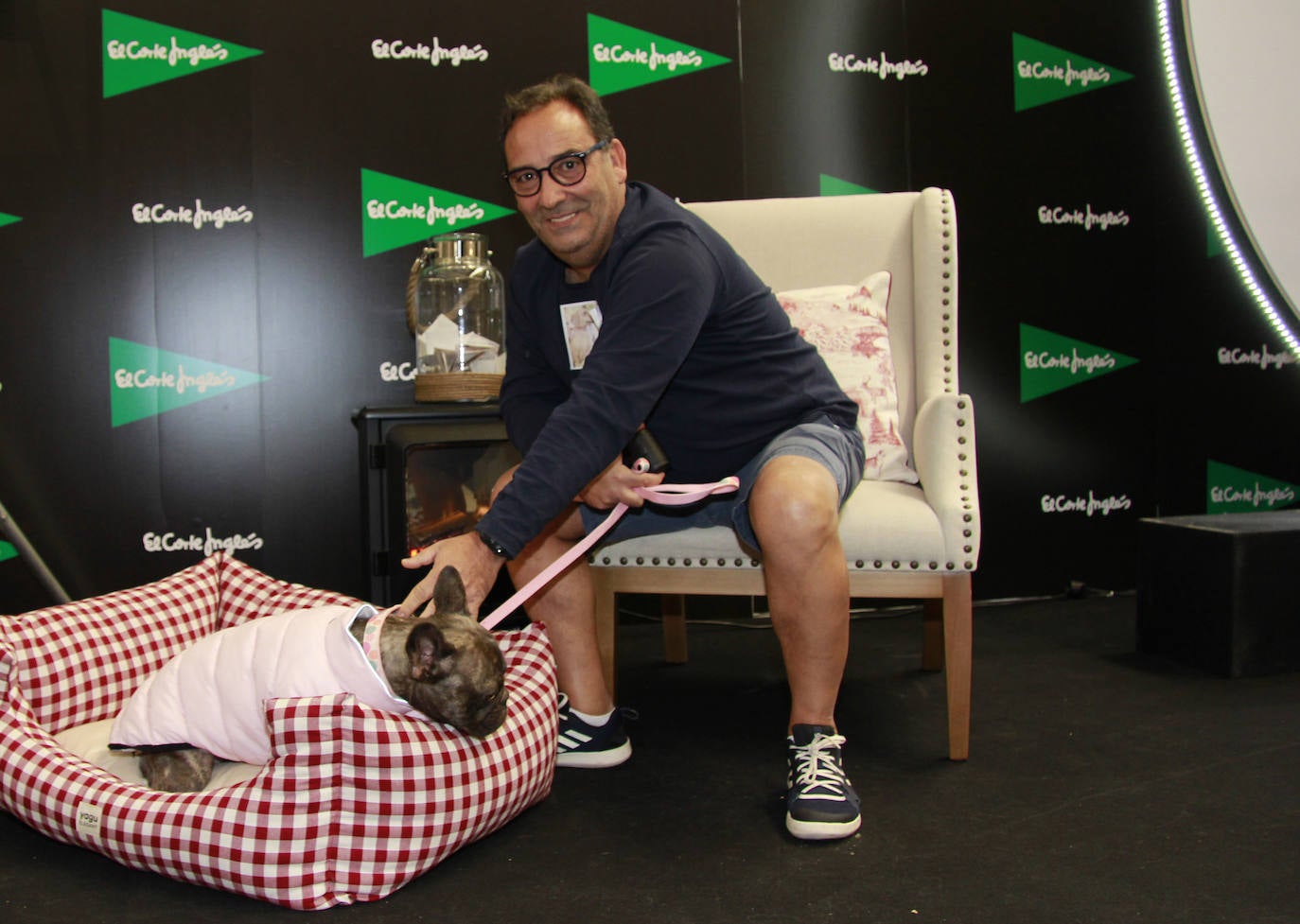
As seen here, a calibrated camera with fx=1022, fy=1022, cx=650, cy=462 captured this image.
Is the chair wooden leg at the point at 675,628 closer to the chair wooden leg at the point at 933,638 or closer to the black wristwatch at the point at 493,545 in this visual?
the chair wooden leg at the point at 933,638

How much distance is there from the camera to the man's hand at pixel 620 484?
1.75 meters

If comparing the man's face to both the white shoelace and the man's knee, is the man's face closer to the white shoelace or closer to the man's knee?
the man's knee

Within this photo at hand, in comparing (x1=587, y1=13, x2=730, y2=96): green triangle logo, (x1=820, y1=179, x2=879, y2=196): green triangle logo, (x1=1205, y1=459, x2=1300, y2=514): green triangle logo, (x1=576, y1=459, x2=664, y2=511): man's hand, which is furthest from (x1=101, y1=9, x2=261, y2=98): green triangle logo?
(x1=1205, y1=459, x2=1300, y2=514): green triangle logo

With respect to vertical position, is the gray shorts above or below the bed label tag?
above

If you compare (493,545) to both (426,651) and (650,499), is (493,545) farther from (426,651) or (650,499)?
(650,499)

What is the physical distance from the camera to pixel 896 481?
232cm

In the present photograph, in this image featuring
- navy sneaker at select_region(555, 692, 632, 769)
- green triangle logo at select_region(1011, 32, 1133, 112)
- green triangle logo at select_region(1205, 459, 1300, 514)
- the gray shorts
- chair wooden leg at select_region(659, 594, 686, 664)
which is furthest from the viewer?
green triangle logo at select_region(1205, 459, 1300, 514)

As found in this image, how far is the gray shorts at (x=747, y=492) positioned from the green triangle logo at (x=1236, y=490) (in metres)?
2.31

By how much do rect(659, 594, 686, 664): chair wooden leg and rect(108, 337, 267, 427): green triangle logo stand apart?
1495 millimetres

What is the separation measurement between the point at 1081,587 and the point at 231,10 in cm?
337

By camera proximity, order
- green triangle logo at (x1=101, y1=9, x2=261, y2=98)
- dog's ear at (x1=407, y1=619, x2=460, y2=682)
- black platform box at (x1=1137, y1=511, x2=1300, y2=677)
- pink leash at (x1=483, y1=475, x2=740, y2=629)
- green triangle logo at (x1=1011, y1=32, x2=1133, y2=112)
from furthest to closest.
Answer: green triangle logo at (x1=1011, y1=32, x2=1133, y2=112)
green triangle logo at (x1=101, y1=9, x2=261, y2=98)
black platform box at (x1=1137, y1=511, x2=1300, y2=677)
pink leash at (x1=483, y1=475, x2=740, y2=629)
dog's ear at (x1=407, y1=619, x2=460, y2=682)

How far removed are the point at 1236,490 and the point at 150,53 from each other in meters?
3.93

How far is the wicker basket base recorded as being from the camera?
2707 mm

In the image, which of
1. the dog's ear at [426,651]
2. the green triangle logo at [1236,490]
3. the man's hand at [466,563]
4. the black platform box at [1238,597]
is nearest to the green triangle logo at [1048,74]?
the green triangle logo at [1236,490]
